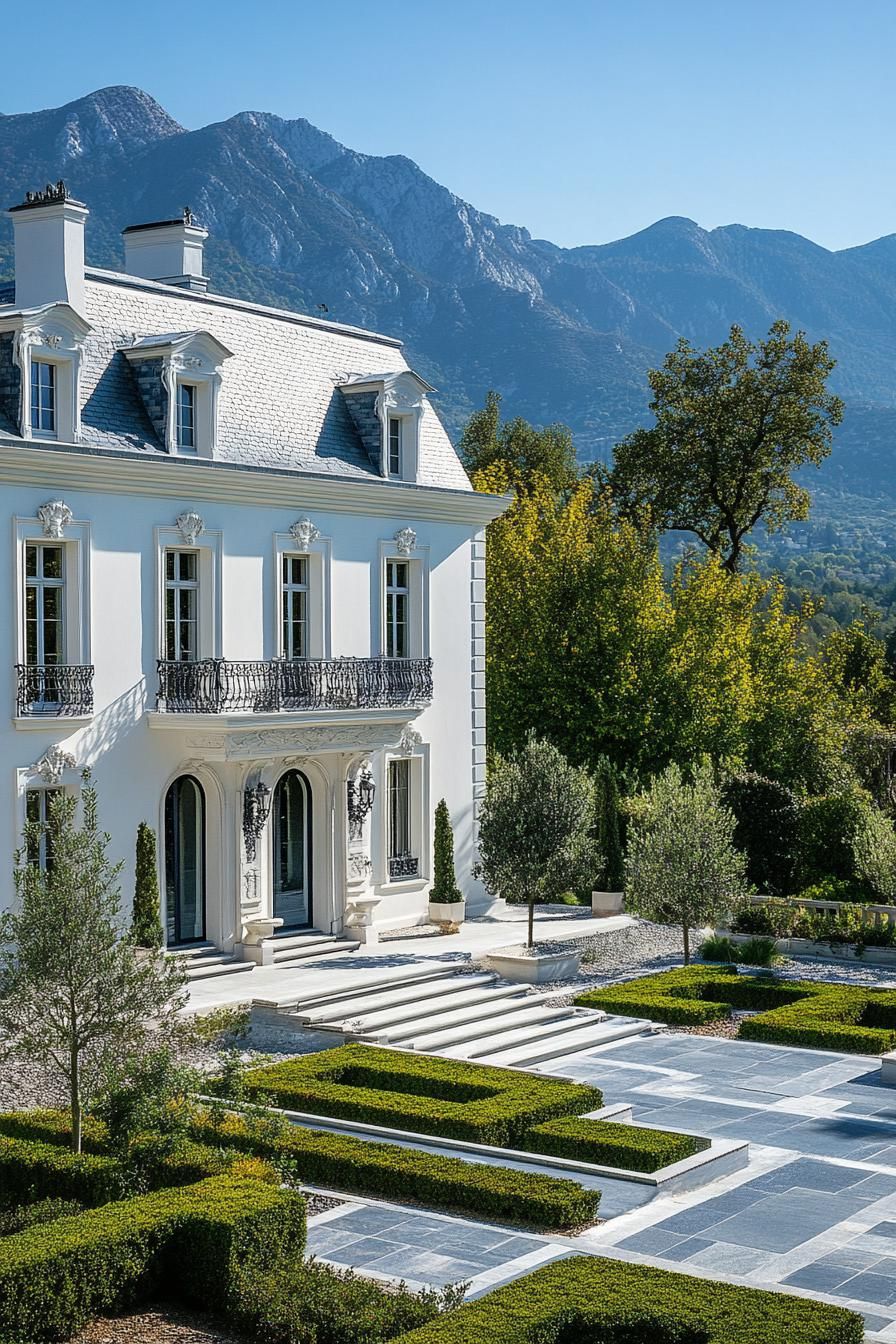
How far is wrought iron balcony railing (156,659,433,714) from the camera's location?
2636 centimetres

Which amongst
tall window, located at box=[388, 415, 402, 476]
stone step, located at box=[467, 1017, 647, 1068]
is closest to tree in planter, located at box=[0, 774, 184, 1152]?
stone step, located at box=[467, 1017, 647, 1068]

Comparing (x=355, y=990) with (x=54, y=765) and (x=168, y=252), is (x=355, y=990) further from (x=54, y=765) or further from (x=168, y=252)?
(x=168, y=252)

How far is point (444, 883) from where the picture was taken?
31672mm

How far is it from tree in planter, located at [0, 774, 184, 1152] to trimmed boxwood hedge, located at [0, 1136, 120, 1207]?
56cm

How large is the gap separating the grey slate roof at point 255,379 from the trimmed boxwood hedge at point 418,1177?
12129 mm

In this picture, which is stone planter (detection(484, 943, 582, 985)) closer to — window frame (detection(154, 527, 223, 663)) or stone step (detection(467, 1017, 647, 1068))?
stone step (detection(467, 1017, 647, 1068))

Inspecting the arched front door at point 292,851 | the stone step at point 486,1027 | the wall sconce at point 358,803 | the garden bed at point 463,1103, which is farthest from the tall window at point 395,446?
the garden bed at point 463,1103

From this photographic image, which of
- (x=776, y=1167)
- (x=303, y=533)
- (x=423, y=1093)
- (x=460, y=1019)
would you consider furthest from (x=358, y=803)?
(x=776, y=1167)

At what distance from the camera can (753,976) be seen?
27.9 meters

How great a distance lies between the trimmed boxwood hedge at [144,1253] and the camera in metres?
12.5

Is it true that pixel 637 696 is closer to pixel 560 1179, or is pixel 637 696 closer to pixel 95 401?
pixel 95 401

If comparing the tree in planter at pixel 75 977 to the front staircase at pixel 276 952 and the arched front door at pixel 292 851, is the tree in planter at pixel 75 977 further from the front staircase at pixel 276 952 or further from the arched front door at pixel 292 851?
the arched front door at pixel 292 851

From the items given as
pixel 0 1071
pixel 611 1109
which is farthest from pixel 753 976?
pixel 0 1071

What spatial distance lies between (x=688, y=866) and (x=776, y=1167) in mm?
10070
